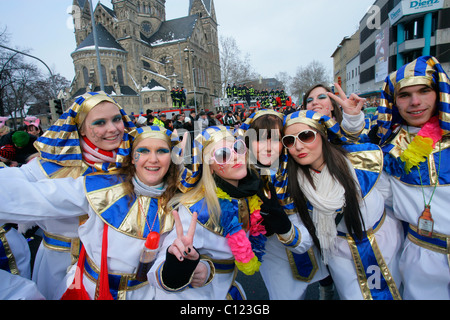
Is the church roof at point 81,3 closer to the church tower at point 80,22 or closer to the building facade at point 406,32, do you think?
the church tower at point 80,22

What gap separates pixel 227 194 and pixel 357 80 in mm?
51554

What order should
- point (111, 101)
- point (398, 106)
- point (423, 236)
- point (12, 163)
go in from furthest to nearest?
point (12, 163), point (111, 101), point (398, 106), point (423, 236)

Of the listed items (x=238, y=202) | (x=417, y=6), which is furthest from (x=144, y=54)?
(x=238, y=202)

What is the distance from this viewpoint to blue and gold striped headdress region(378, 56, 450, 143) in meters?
1.70

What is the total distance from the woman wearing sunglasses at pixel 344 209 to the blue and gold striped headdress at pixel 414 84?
1.18ft

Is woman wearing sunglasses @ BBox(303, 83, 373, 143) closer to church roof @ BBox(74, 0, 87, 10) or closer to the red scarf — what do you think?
the red scarf

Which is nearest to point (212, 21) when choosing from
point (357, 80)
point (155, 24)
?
point (155, 24)

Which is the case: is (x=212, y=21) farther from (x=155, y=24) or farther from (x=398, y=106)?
(x=398, y=106)

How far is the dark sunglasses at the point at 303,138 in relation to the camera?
181 centimetres

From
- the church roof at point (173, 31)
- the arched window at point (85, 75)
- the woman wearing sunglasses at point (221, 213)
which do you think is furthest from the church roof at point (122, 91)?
the woman wearing sunglasses at point (221, 213)

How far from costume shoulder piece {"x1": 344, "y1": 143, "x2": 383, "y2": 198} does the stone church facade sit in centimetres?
2546

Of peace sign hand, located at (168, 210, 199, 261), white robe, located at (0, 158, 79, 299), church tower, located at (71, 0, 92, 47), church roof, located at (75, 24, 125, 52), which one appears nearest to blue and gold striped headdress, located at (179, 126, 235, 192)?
peace sign hand, located at (168, 210, 199, 261)
